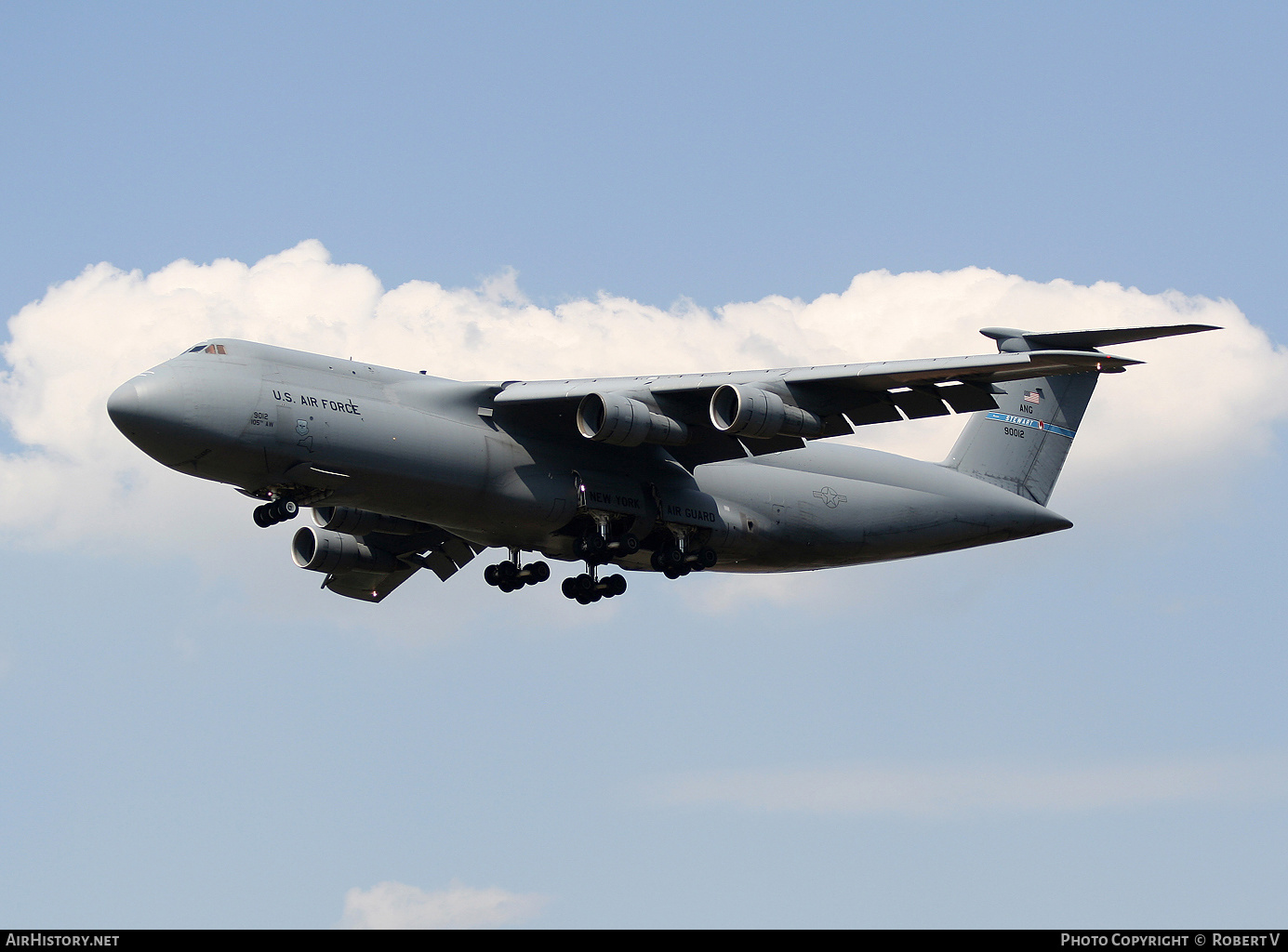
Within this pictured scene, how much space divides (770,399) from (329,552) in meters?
7.35

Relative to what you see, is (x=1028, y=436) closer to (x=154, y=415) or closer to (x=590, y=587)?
(x=590, y=587)

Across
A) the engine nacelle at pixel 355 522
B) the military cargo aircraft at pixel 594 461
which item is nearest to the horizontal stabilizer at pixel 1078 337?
the military cargo aircraft at pixel 594 461

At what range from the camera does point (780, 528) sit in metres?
21.9

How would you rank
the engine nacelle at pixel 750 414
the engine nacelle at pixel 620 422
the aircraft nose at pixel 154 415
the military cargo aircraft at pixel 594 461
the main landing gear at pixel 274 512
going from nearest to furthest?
1. the aircraft nose at pixel 154 415
2. the military cargo aircraft at pixel 594 461
3. the main landing gear at pixel 274 512
4. the engine nacelle at pixel 750 414
5. the engine nacelle at pixel 620 422

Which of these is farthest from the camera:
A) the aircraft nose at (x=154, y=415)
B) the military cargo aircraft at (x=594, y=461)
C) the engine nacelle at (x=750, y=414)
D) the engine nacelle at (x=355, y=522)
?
the engine nacelle at (x=355, y=522)

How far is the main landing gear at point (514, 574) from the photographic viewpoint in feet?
71.4

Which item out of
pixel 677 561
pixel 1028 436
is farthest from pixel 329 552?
pixel 1028 436

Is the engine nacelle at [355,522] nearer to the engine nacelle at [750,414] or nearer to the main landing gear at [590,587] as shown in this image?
the main landing gear at [590,587]

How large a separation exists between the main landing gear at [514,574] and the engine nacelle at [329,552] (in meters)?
2.30

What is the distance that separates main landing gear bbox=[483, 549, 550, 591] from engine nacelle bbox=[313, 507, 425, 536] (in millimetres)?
1364

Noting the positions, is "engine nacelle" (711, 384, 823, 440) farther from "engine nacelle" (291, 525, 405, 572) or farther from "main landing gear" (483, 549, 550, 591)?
"engine nacelle" (291, 525, 405, 572)

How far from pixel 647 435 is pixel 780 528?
11.1ft
